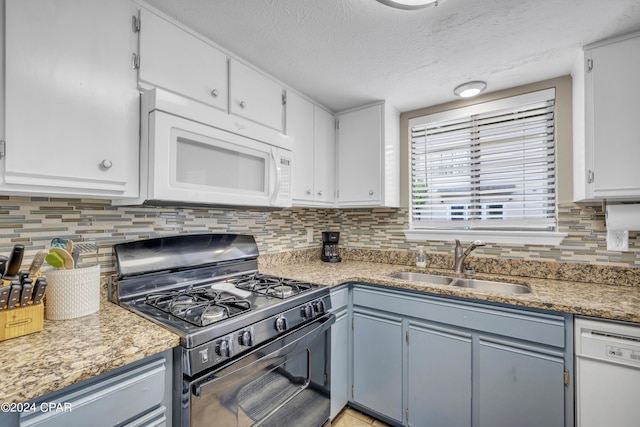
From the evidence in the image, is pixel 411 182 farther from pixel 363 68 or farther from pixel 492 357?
pixel 492 357

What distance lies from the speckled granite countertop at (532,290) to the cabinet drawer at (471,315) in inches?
2.2

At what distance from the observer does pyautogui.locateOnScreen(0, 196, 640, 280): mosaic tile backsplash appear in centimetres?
122

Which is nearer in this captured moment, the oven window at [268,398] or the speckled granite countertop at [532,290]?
the oven window at [268,398]

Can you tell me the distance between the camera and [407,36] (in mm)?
1493

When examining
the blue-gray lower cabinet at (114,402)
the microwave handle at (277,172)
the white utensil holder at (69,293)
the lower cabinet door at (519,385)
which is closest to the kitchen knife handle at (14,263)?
the white utensil holder at (69,293)

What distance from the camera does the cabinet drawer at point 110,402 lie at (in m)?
0.74

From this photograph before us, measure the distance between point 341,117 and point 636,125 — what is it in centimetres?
177

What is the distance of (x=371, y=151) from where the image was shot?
235 centimetres

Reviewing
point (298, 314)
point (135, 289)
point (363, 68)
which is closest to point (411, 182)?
point (363, 68)

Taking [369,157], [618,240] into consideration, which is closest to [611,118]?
[618,240]

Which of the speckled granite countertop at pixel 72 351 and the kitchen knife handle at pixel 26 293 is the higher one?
the kitchen knife handle at pixel 26 293

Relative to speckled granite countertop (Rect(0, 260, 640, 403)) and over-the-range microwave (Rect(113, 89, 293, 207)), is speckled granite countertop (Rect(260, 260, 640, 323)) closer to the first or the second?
speckled granite countertop (Rect(0, 260, 640, 403))

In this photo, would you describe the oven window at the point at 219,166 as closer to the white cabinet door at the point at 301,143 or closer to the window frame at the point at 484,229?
the white cabinet door at the point at 301,143

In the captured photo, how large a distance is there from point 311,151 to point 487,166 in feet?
4.33
